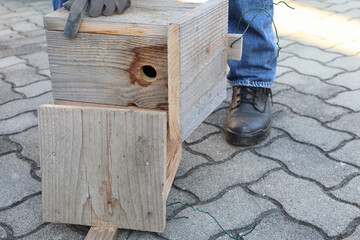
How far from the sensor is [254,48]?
198 centimetres

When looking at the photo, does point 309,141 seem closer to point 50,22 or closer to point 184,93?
point 184,93

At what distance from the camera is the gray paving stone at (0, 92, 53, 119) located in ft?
7.09

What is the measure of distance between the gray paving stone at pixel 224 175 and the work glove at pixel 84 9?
0.65 metres

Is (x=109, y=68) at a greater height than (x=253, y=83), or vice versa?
(x=109, y=68)

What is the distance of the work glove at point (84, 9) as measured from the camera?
50.4 inches

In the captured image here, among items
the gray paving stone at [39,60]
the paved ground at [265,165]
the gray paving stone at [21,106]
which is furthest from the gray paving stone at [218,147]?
the gray paving stone at [39,60]

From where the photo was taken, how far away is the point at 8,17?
3.86 m

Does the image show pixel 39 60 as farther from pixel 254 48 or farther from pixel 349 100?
pixel 349 100

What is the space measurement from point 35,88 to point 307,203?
1.59 meters

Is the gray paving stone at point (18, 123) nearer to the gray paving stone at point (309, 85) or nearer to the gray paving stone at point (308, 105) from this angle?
the gray paving stone at point (308, 105)

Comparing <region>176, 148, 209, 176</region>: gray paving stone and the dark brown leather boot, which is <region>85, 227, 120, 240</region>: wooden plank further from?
the dark brown leather boot

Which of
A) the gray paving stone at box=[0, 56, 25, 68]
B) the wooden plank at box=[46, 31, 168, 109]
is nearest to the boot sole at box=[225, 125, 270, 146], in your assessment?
the wooden plank at box=[46, 31, 168, 109]

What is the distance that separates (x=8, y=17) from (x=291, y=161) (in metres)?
3.01

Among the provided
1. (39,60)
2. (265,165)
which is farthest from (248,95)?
(39,60)
